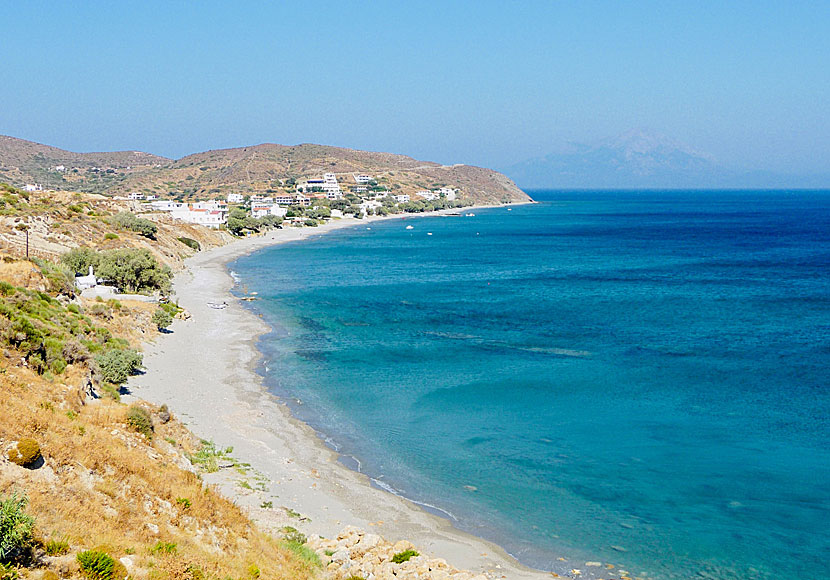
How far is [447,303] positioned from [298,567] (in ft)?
146

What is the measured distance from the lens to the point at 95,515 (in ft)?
43.7

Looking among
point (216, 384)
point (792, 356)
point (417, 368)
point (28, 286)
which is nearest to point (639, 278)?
point (792, 356)

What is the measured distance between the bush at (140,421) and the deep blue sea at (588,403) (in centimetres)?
762

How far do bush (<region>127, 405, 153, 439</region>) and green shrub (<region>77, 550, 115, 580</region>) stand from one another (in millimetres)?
9088

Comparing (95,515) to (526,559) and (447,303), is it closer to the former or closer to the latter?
(526,559)

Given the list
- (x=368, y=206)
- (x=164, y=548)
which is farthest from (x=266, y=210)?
(x=164, y=548)

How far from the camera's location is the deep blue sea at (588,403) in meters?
20.8

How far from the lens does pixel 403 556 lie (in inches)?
663

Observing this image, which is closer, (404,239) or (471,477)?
(471,477)

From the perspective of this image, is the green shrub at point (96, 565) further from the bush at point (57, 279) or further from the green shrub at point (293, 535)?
the bush at point (57, 279)

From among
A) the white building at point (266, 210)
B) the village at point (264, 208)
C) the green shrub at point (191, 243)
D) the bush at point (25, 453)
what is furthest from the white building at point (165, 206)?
the bush at point (25, 453)

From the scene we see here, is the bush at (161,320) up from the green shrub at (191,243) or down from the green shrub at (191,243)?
down

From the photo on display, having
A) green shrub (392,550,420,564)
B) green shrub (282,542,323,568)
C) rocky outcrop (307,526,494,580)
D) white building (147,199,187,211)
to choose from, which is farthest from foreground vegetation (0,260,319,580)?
white building (147,199,187,211)

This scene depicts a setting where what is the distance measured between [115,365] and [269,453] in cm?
883
